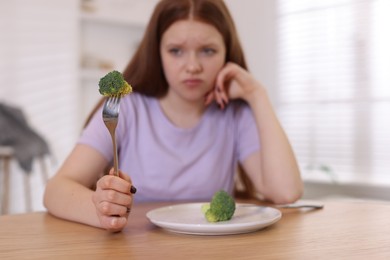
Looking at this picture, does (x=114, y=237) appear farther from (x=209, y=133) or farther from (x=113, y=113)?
(x=209, y=133)

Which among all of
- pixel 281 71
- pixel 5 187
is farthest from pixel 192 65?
pixel 5 187

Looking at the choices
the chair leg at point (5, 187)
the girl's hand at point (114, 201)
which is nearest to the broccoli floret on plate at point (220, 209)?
the girl's hand at point (114, 201)

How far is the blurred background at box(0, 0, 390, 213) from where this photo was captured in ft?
9.48

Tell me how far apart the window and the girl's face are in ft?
5.39

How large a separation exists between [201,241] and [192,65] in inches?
26.6

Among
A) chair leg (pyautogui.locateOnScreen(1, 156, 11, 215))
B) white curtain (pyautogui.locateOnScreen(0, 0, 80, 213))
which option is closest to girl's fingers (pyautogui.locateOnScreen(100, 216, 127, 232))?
chair leg (pyautogui.locateOnScreen(1, 156, 11, 215))

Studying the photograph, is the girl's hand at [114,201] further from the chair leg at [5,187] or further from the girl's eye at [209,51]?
the chair leg at [5,187]

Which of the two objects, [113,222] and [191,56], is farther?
[191,56]

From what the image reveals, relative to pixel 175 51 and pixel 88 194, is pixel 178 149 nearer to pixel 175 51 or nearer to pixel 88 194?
pixel 175 51

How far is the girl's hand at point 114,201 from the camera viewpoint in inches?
34.3

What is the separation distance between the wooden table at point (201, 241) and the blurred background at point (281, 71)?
6.41 feet

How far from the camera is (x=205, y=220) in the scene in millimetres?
970

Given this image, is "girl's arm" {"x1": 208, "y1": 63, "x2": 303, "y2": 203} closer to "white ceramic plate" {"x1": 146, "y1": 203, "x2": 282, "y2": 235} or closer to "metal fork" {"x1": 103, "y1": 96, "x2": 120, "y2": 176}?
"white ceramic plate" {"x1": 146, "y1": 203, "x2": 282, "y2": 235}

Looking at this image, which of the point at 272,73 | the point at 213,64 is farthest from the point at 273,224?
the point at 272,73
